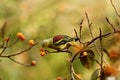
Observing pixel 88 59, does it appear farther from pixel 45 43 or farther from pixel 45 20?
pixel 45 20

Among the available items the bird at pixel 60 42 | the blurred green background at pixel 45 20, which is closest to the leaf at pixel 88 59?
the bird at pixel 60 42

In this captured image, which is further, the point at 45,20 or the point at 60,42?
the point at 45,20

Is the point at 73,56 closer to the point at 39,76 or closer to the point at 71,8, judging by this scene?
the point at 39,76

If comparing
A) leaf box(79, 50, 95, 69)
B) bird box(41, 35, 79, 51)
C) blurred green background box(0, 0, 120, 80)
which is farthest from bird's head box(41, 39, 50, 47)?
blurred green background box(0, 0, 120, 80)

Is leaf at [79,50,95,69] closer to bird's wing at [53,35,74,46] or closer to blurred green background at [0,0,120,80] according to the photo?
bird's wing at [53,35,74,46]

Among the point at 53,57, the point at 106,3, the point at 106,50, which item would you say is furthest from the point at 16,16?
the point at 106,50

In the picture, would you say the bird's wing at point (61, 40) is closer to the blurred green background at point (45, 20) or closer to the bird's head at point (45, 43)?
the bird's head at point (45, 43)

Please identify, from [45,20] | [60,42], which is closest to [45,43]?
[60,42]

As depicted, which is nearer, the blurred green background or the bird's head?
the bird's head
